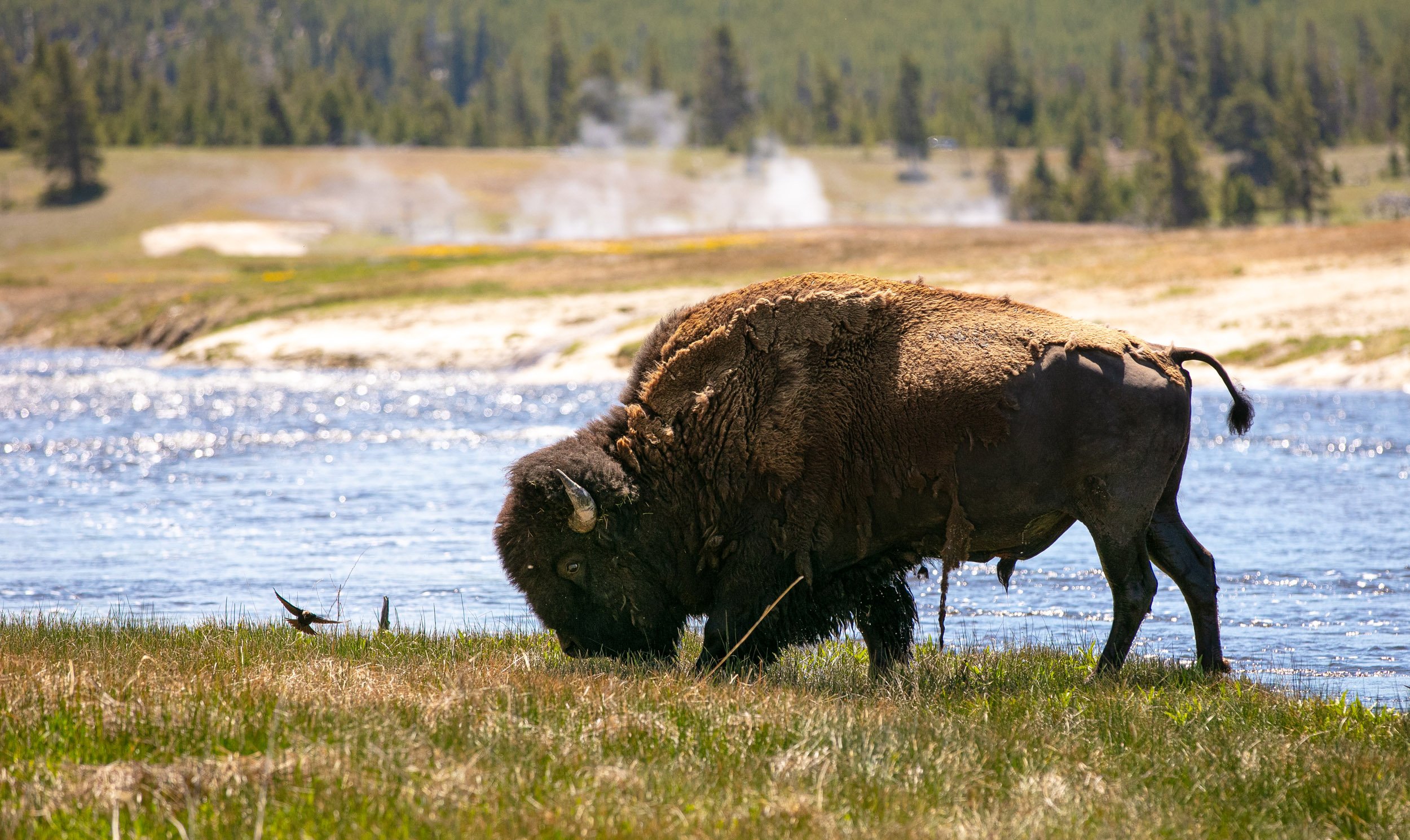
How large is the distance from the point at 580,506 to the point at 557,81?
150613mm

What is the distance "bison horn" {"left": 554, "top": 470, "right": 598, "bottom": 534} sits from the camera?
6.42 metres

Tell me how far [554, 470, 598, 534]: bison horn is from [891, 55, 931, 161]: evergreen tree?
119 m

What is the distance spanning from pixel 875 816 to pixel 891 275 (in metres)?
34.4

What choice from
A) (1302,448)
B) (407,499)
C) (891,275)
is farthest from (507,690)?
(891,275)

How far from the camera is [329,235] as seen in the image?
77.7 m

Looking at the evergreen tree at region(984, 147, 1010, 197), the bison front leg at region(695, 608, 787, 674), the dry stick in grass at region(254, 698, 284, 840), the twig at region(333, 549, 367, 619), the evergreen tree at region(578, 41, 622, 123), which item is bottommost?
the twig at region(333, 549, 367, 619)

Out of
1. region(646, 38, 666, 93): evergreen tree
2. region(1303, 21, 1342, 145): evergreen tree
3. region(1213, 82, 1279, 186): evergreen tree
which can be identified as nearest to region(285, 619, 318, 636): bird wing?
region(1213, 82, 1279, 186): evergreen tree

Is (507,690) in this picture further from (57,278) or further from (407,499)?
(57,278)

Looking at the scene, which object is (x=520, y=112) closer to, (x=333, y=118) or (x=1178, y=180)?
(x=333, y=118)

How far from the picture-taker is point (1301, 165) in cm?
9988

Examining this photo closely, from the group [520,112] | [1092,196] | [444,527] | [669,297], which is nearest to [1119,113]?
[1092,196]

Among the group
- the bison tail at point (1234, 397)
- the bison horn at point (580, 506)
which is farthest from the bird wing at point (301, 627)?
the bison tail at point (1234, 397)

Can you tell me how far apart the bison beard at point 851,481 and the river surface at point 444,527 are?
1.51 metres

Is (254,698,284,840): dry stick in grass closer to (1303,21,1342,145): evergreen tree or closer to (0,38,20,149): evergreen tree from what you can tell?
(0,38,20,149): evergreen tree
